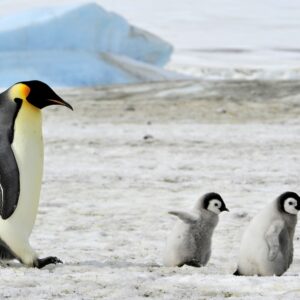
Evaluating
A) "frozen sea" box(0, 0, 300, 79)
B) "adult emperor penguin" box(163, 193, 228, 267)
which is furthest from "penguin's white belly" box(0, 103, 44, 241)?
"frozen sea" box(0, 0, 300, 79)

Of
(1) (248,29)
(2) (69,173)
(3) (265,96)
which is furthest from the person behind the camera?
(1) (248,29)

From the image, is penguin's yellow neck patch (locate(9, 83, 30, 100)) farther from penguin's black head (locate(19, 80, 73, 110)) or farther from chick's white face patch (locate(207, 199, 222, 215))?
chick's white face patch (locate(207, 199, 222, 215))

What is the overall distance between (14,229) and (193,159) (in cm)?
478

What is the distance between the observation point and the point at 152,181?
24.8 ft

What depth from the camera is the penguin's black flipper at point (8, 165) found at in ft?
13.3

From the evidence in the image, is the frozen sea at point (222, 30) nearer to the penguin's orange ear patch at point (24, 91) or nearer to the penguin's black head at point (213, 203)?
the penguin's black head at point (213, 203)

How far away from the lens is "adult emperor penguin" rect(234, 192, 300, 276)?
3932mm

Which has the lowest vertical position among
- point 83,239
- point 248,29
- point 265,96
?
point 83,239

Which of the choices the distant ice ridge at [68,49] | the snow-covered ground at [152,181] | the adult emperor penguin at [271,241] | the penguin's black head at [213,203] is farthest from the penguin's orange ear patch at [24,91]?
the distant ice ridge at [68,49]

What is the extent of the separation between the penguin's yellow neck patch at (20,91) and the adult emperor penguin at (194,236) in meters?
0.81

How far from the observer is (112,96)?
14789mm

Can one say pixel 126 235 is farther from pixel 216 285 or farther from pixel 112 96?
pixel 112 96

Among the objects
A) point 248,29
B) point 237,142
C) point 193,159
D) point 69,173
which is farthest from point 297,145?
point 248,29

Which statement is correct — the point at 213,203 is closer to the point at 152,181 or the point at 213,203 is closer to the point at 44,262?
the point at 44,262
